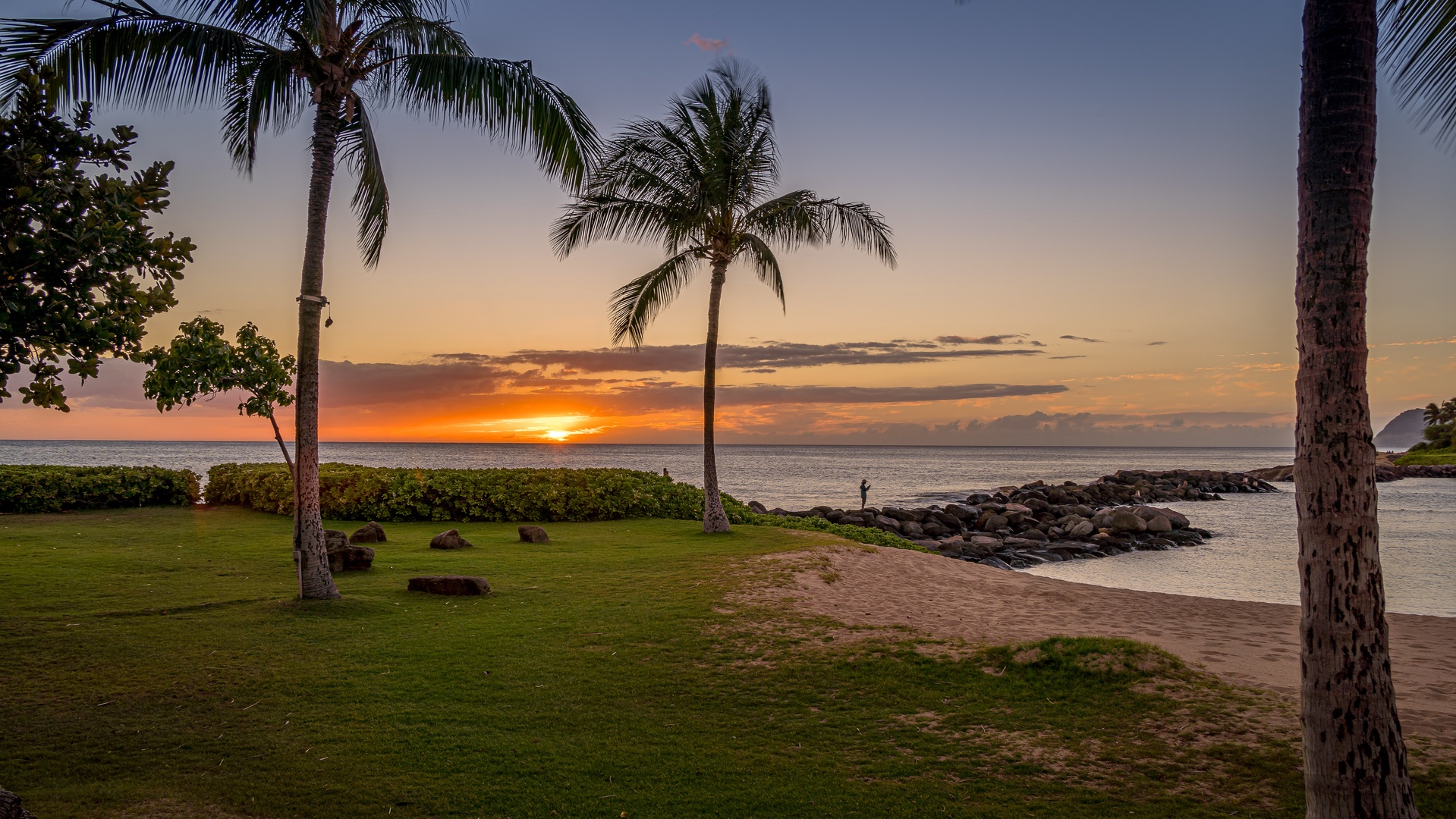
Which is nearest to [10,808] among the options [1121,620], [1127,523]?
[1121,620]

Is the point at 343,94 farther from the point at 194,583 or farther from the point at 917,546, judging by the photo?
the point at 917,546

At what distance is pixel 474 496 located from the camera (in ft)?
62.2

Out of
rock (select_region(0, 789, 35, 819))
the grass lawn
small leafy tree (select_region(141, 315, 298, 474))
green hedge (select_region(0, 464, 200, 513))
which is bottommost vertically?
the grass lawn

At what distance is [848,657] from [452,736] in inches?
153

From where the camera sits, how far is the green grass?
198 feet

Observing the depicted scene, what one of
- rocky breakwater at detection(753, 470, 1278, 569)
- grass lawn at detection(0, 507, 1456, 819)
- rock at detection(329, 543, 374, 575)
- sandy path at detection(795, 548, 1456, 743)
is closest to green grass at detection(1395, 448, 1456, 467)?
rocky breakwater at detection(753, 470, 1278, 569)

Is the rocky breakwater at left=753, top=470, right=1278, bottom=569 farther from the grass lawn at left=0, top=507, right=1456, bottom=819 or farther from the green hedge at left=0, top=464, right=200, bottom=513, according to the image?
the green hedge at left=0, top=464, right=200, bottom=513

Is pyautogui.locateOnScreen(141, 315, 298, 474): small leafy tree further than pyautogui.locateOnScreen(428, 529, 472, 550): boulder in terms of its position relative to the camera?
No

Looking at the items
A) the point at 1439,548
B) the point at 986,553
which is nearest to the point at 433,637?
the point at 986,553

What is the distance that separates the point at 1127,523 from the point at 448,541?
20.5 m

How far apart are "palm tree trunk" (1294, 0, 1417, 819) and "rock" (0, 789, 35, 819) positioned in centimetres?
599

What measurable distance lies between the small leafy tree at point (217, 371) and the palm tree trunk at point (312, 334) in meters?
0.27

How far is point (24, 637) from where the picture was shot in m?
7.60

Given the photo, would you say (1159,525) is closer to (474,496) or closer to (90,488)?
(474,496)
